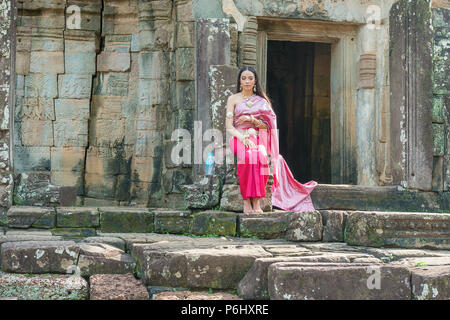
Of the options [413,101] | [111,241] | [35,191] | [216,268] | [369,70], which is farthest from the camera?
[369,70]

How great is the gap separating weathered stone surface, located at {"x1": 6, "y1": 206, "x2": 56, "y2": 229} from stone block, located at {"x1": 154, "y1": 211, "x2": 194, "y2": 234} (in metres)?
1.03

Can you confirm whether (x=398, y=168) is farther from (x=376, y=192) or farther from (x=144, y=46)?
(x=144, y=46)

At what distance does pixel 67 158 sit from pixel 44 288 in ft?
18.2

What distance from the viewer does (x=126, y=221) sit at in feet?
21.6

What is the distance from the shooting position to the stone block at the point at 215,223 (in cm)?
626

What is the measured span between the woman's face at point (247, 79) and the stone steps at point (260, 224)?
4.90 feet

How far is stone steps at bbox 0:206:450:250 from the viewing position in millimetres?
5289

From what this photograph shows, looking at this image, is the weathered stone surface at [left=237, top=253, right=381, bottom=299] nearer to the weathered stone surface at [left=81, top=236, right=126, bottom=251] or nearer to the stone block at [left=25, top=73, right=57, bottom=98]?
the weathered stone surface at [left=81, top=236, right=126, bottom=251]

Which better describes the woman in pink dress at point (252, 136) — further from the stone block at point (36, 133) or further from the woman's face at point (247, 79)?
the stone block at point (36, 133)

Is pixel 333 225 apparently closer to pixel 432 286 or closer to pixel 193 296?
pixel 432 286

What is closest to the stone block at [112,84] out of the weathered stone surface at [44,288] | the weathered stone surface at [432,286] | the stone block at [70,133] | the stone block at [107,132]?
the stone block at [107,132]

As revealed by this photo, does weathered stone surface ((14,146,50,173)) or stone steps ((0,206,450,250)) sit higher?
weathered stone surface ((14,146,50,173))

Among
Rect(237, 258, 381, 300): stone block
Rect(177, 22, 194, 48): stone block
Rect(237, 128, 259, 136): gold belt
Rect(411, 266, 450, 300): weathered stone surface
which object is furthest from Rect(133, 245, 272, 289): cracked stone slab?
Rect(177, 22, 194, 48): stone block

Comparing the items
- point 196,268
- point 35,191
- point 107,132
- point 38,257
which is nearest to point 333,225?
point 196,268
